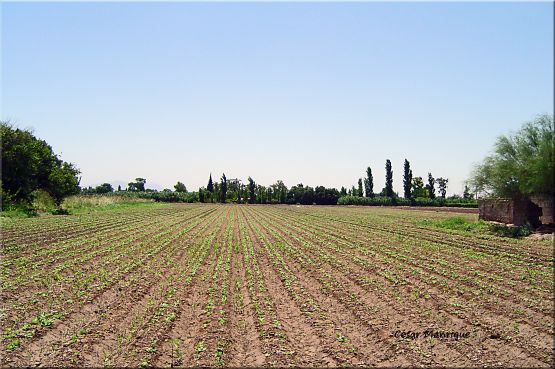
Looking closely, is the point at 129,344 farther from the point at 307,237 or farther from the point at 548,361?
the point at 307,237

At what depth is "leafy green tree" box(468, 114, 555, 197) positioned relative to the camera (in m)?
19.3

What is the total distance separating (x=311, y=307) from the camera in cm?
849

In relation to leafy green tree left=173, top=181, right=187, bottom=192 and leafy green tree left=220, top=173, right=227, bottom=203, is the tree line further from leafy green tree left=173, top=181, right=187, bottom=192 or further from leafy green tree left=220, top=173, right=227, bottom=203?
leafy green tree left=173, top=181, right=187, bottom=192

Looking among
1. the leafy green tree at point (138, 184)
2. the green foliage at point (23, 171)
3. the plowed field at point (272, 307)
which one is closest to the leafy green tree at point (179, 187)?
the leafy green tree at point (138, 184)

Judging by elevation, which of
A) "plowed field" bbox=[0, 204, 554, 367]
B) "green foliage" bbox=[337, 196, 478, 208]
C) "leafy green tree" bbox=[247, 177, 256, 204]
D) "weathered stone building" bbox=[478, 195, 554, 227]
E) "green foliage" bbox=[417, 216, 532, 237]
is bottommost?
"plowed field" bbox=[0, 204, 554, 367]

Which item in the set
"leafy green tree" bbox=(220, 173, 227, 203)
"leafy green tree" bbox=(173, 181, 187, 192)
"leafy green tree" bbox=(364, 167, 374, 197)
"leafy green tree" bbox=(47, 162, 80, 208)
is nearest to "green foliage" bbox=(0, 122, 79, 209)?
"leafy green tree" bbox=(47, 162, 80, 208)

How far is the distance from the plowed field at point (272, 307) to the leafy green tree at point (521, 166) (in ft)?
19.4

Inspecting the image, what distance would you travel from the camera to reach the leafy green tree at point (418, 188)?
98812 mm

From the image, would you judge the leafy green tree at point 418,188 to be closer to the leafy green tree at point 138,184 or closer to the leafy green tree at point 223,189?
the leafy green tree at point 223,189

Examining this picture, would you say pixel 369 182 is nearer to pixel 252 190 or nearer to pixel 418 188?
pixel 418 188

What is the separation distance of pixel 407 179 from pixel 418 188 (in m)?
12.6

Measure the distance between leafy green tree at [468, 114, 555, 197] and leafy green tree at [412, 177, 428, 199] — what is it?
7550 centimetres

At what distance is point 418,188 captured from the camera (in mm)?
101938

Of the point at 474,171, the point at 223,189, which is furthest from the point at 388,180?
the point at 474,171
